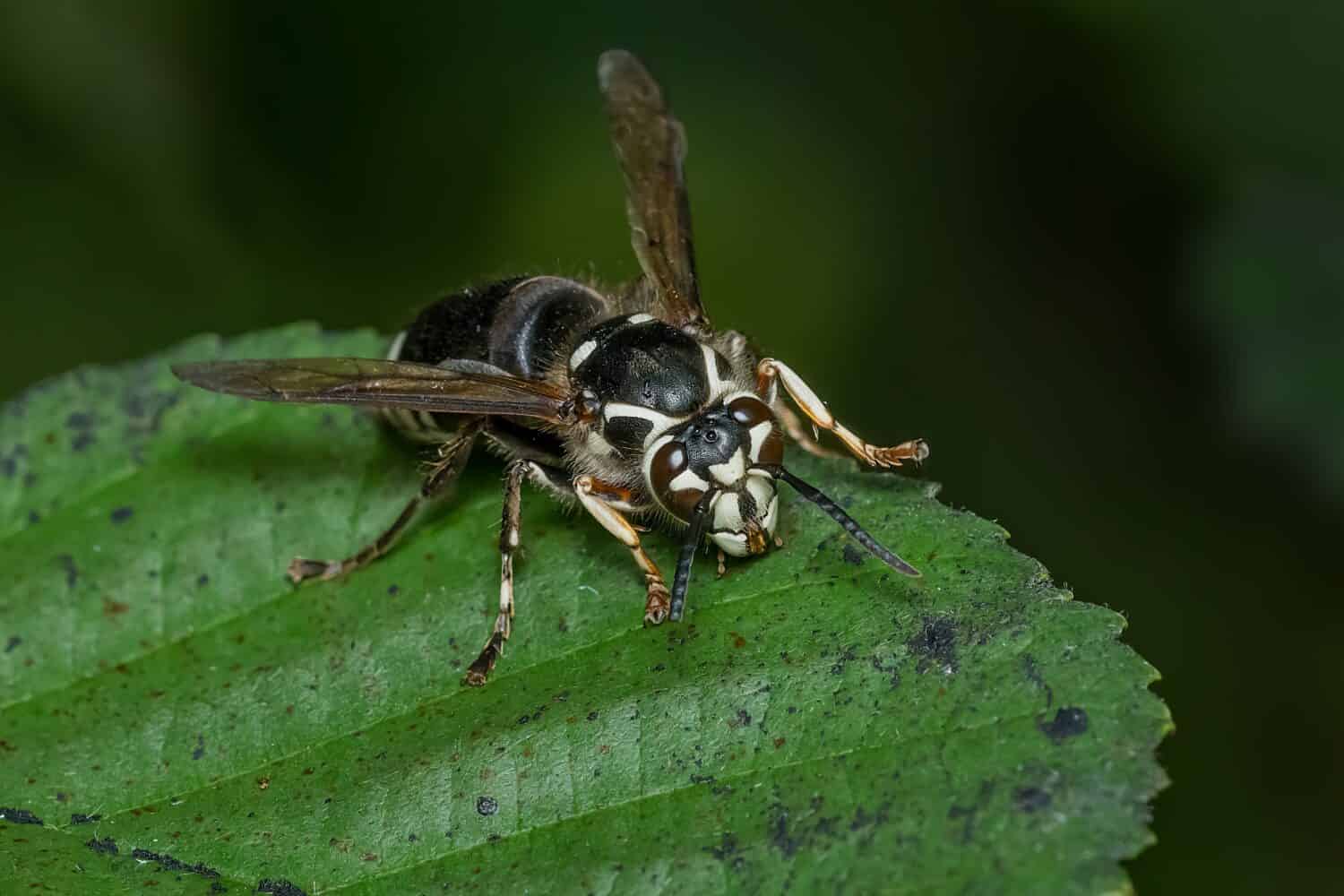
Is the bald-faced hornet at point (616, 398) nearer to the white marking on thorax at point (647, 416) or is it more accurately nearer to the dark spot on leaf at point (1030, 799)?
the white marking on thorax at point (647, 416)

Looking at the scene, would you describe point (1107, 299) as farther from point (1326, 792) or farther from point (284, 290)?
point (284, 290)

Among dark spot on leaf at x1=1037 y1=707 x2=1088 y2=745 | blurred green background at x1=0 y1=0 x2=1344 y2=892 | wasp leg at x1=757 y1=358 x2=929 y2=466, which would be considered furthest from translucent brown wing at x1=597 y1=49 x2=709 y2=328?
dark spot on leaf at x1=1037 y1=707 x2=1088 y2=745

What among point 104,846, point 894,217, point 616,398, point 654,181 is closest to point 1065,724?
point 616,398

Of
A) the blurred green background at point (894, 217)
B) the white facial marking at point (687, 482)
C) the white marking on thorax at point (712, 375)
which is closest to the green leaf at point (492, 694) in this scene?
the white facial marking at point (687, 482)

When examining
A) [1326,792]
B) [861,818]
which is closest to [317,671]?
[861,818]

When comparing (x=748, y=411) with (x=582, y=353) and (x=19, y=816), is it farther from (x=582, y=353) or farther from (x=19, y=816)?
(x=19, y=816)

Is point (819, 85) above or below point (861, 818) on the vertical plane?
above

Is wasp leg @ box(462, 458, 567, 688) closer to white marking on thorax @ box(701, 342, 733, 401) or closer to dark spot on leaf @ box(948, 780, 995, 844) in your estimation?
white marking on thorax @ box(701, 342, 733, 401)
